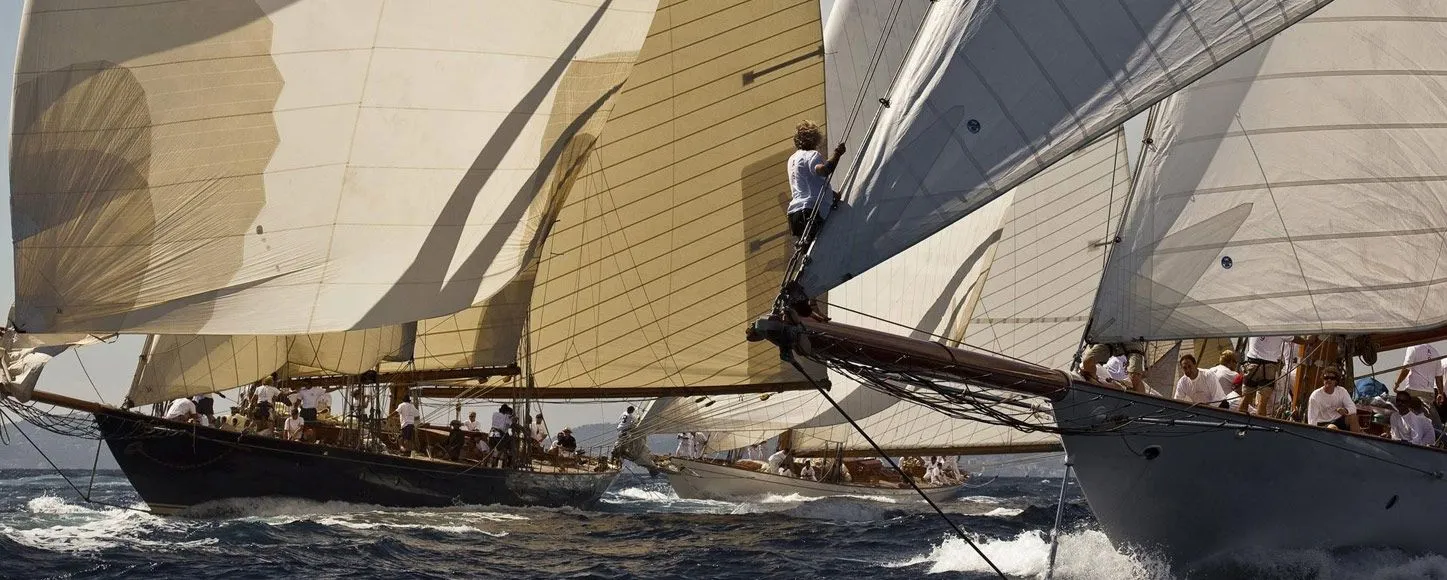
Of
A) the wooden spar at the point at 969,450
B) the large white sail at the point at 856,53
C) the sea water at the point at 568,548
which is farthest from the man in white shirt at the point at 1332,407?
the wooden spar at the point at 969,450

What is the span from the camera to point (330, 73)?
870 inches

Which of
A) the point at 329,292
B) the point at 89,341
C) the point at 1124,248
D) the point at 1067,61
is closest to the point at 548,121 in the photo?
the point at 329,292

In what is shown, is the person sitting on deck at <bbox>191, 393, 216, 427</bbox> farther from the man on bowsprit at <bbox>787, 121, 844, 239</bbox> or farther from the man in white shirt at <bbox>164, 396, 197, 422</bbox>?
the man on bowsprit at <bbox>787, 121, 844, 239</bbox>

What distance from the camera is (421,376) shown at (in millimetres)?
30859

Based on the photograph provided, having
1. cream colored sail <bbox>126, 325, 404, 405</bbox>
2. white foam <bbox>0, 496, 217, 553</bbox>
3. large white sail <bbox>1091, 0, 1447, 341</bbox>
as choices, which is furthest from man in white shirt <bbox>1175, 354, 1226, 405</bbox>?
cream colored sail <bbox>126, 325, 404, 405</bbox>

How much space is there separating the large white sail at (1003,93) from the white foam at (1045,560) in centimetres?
539

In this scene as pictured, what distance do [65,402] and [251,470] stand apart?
3302 mm

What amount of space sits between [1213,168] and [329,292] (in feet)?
38.7

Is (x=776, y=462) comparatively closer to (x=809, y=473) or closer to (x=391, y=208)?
(x=809, y=473)

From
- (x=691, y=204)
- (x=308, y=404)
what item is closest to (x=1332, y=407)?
(x=691, y=204)

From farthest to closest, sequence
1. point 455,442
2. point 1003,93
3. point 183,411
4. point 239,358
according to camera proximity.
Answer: point 455,442 → point 239,358 → point 183,411 → point 1003,93

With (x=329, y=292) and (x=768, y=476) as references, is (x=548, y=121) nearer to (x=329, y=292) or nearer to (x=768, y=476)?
(x=329, y=292)

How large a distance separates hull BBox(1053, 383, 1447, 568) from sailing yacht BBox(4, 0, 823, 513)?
1075 cm

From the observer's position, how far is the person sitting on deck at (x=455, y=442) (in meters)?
31.1
